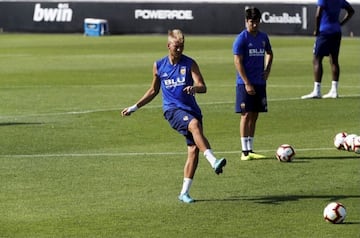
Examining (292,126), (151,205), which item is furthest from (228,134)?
(151,205)

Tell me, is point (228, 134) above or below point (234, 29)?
above

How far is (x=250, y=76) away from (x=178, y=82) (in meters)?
3.05

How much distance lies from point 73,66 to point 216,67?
412cm

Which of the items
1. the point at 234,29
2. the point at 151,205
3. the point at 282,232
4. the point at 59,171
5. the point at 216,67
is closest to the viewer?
the point at 282,232

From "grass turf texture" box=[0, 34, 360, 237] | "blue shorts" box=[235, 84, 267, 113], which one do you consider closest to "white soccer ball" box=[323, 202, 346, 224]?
"grass turf texture" box=[0, 34, 360, 237]

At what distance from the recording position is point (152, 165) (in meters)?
15.3

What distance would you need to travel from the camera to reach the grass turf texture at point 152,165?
1161cm

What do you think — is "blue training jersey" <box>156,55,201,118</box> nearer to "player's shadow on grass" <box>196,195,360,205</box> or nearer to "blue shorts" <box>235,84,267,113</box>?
"player's shadow on grass" <box>196,195,360,205</box>

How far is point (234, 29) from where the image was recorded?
1860 inches

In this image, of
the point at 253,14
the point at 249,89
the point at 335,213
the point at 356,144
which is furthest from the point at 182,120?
the point at 356,144

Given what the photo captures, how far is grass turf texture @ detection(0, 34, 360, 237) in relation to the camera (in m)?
11.6

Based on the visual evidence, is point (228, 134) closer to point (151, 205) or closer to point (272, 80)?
point (151, 205)

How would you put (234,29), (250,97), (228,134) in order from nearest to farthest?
(250,97)
(228,134)
(234,29)

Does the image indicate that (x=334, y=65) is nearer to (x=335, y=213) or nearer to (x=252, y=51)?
(x=252, y=51)
